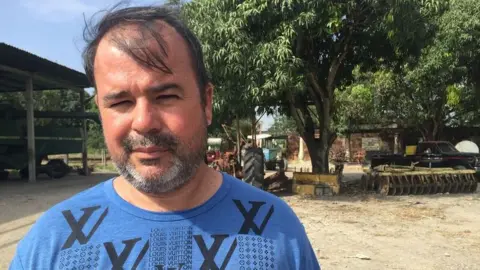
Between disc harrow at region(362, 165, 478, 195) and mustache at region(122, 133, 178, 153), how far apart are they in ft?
37.6

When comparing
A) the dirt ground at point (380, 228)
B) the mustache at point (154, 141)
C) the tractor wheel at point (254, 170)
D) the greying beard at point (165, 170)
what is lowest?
the dirt ground at point (380, 228)

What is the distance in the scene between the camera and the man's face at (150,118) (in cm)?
127

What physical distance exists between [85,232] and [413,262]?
522 cm

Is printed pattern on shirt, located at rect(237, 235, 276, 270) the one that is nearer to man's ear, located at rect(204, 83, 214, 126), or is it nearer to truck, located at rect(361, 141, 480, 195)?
man's ear, located at rect(204, 83, 214, 126)

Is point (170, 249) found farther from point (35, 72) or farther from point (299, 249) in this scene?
point (35, 72)

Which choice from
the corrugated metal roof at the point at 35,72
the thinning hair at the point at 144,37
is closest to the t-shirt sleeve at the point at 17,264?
the thinning hair at the point at 144,37

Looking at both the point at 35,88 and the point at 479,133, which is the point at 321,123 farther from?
the point at 479,133

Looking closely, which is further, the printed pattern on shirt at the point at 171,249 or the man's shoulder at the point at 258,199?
the man's shoulder at the point at 258,199

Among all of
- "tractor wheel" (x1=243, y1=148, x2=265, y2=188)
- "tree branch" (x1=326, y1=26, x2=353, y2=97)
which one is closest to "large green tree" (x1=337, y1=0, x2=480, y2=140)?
"tree branch" (x1=326, y1=26, x2=353, y2=97)

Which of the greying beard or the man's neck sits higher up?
the greying beard

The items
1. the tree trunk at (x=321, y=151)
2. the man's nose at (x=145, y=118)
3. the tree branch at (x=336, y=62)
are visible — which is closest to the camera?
the man's nose at (x=145, y=118)

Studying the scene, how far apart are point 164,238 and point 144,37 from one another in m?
0.63

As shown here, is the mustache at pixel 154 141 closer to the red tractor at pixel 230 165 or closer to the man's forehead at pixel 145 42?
the man's forehead at pixel 145 42

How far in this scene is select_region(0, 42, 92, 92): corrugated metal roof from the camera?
14.2 meters
